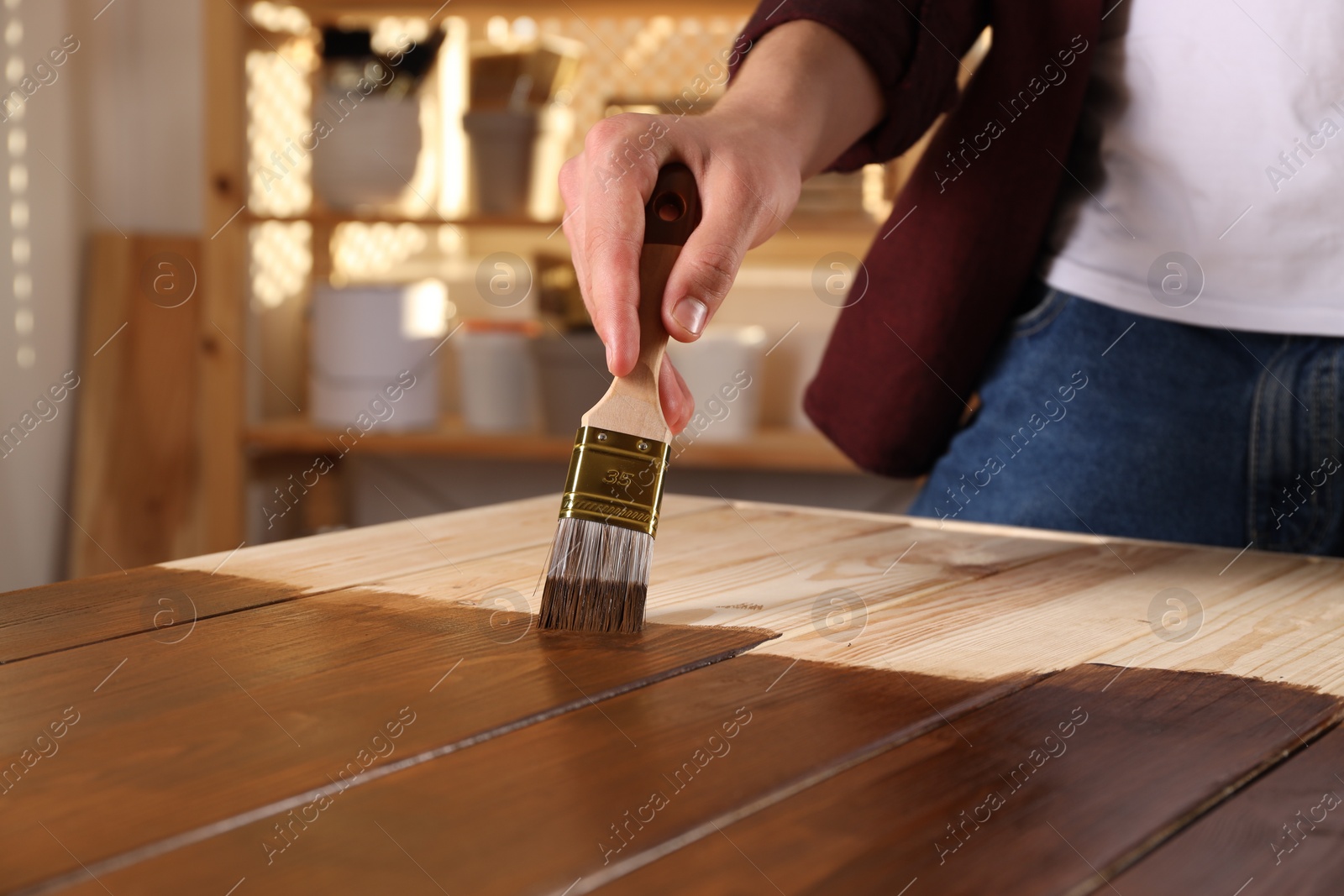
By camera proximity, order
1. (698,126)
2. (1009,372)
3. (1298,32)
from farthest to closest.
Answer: (1009,372), (1298,32), (698,126)

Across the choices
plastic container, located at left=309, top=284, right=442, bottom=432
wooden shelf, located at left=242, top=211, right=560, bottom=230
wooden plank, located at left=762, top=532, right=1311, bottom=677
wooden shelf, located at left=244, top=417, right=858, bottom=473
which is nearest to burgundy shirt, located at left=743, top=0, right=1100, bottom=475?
wooden plank, located at left=762, top=532, right=1311, bottom=677

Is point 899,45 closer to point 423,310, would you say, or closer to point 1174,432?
point 1174,432

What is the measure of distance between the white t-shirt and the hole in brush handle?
0.49 metres

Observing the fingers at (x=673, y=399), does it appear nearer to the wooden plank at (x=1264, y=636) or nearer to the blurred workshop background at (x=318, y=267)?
the wooden plank at (x=1264, y=636)

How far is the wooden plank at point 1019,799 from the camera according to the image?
362 mm

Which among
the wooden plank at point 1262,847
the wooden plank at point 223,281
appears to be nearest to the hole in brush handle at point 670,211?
the wooden plank at point 1262,847

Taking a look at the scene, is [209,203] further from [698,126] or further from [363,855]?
[363,855]

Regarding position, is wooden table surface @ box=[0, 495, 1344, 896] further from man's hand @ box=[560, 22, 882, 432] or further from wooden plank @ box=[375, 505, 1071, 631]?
man's hand @ box=[560, 22, 882, 432]

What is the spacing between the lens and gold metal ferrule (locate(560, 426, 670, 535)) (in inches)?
25.7

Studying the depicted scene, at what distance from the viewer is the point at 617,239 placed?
2.21ft

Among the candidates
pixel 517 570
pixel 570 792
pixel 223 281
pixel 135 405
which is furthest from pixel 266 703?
pixel 135 405

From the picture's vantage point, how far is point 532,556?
0.84 metres

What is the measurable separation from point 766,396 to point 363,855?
6.92 feet

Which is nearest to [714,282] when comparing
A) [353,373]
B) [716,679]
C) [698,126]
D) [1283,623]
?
[698,126]
